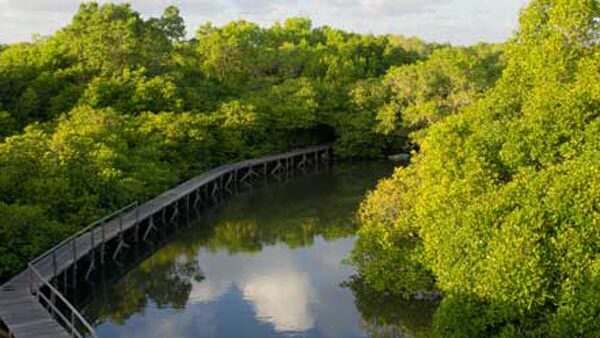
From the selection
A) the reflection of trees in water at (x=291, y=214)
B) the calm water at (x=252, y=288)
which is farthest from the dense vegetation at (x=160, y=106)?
the reflection of trees in water at (x=291, y=214)

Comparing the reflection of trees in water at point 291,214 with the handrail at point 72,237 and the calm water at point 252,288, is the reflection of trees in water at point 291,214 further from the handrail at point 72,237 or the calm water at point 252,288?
the handrail at point 72,237

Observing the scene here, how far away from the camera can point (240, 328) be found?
1742 cm

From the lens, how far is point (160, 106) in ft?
131

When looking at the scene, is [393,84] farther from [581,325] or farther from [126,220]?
[581,325]

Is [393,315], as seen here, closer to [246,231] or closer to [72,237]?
[72,237]

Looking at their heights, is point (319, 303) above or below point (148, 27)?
below

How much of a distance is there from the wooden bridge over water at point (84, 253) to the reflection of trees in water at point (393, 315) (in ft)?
22.4

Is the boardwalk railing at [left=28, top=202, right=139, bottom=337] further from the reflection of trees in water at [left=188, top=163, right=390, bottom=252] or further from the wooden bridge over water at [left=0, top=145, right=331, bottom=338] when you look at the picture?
the reflection of trees in water at [left=188, top=163, right=390, bottom=252]

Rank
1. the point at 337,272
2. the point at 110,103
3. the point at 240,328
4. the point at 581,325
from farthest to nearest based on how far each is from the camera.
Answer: the point at 110,103 < the point at 337,272 < the point at 240,328 < the point at 581,325

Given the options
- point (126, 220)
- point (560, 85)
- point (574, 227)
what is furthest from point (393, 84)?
point (574, 227)

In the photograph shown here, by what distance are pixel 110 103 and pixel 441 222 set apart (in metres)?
28.0

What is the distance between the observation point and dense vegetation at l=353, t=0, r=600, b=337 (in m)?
11.6

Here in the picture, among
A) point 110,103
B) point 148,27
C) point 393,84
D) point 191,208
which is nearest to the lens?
point 191,208

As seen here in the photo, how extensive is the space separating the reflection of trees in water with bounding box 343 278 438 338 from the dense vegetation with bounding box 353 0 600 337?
616 mm
